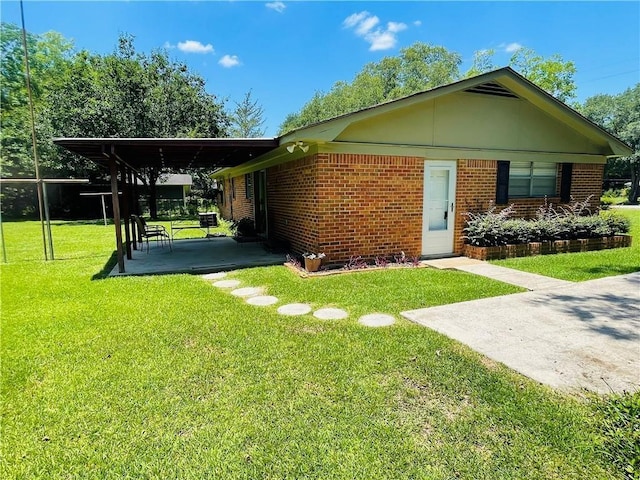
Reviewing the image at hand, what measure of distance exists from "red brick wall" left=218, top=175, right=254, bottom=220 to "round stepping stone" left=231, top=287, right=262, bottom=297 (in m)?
7.89

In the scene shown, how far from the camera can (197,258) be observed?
8.77 m

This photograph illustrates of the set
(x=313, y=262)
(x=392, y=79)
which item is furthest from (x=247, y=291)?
(x=392, y=79)

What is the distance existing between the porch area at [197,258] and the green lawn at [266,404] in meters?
2.61

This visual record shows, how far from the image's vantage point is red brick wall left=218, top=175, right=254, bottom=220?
14409 mm

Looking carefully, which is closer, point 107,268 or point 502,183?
point 107,268

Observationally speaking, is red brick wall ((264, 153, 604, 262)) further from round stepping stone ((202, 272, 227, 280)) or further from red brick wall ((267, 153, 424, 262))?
round stepping stone ((202, 272, 227, 280))

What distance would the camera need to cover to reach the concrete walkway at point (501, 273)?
19.5 ft

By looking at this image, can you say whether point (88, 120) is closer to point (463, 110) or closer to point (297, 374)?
point (463, 110)

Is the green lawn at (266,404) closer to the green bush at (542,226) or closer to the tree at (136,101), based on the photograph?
the green bush at (542,226)

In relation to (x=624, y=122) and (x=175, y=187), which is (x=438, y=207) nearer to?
(x=175, y=187)

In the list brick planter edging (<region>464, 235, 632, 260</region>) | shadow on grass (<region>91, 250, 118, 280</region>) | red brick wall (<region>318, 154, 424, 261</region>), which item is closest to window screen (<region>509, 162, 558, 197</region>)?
brick planter edging (<region>464, 235, 632, 260</region>)

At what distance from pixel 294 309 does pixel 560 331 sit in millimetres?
3114

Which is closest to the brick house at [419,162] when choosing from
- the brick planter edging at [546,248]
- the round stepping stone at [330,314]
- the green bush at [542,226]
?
the green bush at [542,226]

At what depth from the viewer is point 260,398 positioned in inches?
110
